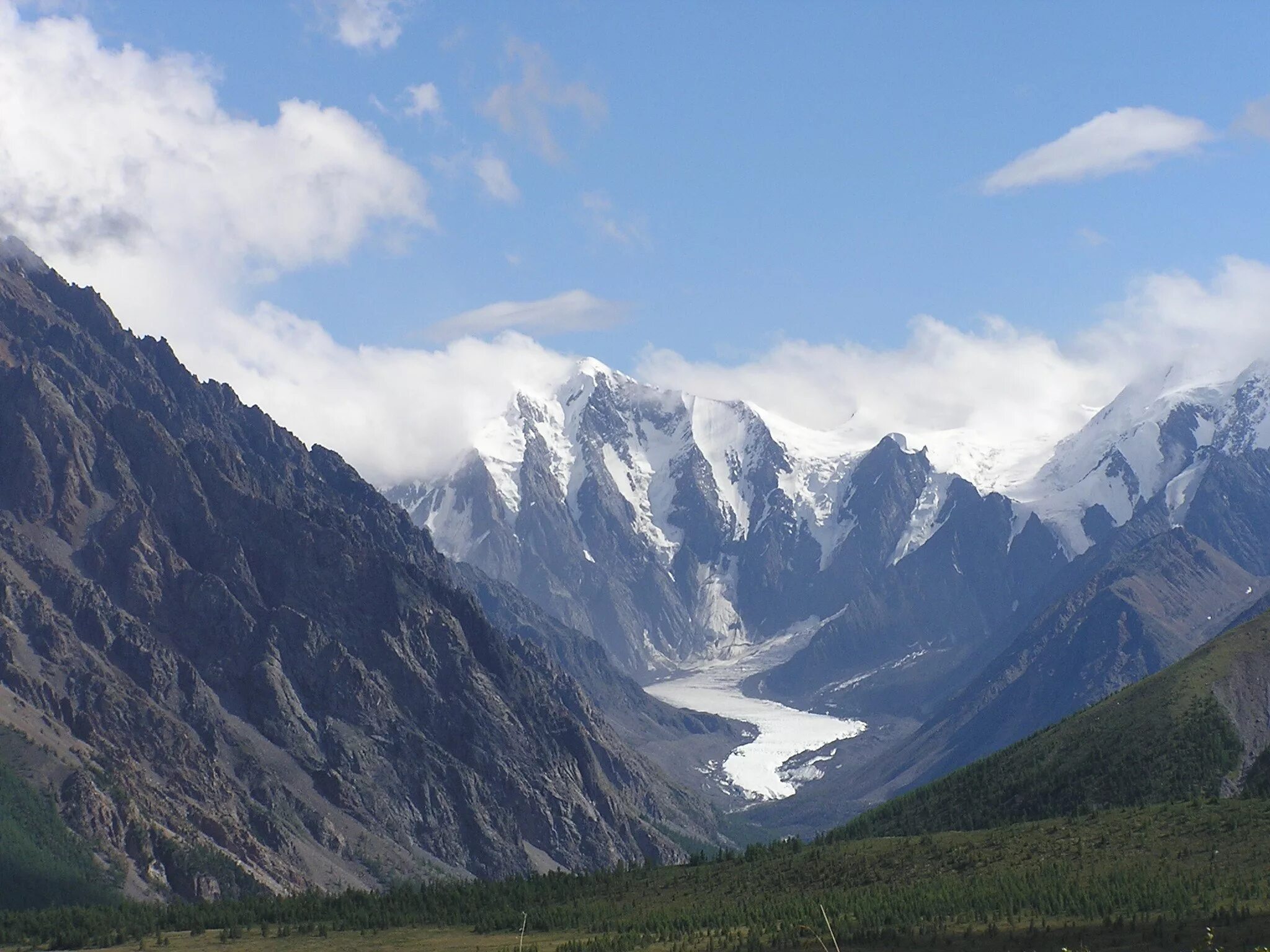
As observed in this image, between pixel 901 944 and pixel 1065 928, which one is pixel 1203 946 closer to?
pixel 1065 928

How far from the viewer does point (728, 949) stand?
199250 mm

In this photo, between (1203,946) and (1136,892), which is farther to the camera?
(1136,892)

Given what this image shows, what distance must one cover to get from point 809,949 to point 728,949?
1419cm

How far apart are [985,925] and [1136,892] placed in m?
20.5

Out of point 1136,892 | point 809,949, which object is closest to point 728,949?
point 809,949

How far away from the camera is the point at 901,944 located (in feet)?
611

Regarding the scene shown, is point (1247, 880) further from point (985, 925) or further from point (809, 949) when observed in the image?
point (809, 949)

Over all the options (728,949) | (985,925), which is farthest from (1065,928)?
(728,949)

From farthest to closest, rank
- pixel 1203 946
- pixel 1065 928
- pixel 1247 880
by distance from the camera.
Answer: pixel 1247 880
pixel 1065 928
pixel 1203 946

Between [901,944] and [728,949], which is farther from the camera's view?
[728,949]

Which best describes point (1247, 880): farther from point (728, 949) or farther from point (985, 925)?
point (728, 949)

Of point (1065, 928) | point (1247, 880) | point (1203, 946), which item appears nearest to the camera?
point (1203, 946)

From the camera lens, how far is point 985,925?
619ft

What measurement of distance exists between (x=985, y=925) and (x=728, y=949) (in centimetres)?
2870
